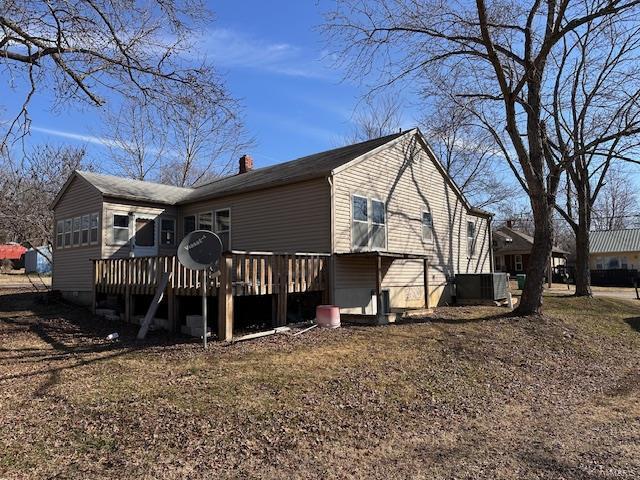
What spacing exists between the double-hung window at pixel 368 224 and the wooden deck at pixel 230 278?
1.72m

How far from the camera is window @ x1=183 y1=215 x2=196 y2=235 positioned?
17.5 meters

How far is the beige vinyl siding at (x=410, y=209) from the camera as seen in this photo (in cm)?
1395

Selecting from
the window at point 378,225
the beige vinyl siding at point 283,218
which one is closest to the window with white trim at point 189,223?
the beige vinyl siding at point 283,218

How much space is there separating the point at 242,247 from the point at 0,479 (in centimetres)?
1140

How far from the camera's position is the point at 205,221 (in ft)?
56.2

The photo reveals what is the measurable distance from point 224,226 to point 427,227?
288 inches

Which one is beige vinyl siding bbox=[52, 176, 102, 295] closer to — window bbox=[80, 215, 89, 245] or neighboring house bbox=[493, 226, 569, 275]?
window bbox=[80, 215, 89, 245]

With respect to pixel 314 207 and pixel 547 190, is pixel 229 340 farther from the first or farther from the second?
pixel 547 190

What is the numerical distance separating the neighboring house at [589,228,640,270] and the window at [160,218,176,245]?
132 ft

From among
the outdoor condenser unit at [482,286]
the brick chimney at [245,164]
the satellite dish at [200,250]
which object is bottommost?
the outdoor condenser unit at [482,286]

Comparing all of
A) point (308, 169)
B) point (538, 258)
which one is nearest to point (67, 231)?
point (308, 169)

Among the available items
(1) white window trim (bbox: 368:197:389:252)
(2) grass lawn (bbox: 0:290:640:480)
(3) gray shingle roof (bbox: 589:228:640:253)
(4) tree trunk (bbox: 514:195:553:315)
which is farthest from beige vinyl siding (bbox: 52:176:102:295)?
(3) gray shingle roof (bbox: 589:228:640:253)

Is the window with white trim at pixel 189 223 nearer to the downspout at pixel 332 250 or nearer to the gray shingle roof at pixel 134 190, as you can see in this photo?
the gray shingle roof at pixel 134 190

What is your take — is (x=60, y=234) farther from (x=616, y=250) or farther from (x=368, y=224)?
(x=616, y=250)
